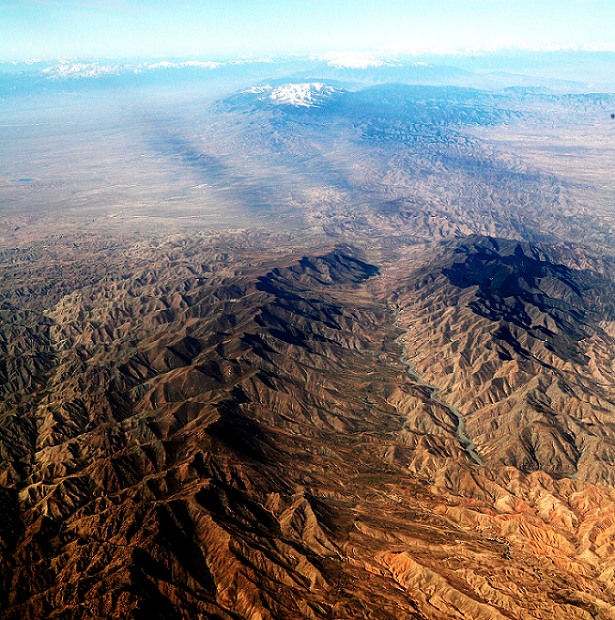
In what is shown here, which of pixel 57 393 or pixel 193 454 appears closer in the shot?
pixel 193 454

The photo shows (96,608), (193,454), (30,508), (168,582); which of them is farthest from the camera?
(193,454)

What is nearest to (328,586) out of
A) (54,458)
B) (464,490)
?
(464,490)

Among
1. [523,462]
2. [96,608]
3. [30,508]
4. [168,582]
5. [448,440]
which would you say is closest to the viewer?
[96,608]

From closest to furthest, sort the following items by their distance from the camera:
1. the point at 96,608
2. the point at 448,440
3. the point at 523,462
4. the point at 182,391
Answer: the point at 96,608, the point at 523,462, the point at 448,440, the point at 182,391

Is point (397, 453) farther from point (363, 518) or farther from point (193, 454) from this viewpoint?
point (193, 454)

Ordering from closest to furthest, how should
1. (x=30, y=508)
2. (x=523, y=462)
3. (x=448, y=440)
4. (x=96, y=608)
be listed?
(x=96, y=608), (x=30, y=508), (x=523, y=462), (x=448, y=440)

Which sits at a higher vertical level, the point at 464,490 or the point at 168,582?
the point at 168,582

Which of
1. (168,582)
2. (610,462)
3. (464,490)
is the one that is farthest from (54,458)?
(610,462)

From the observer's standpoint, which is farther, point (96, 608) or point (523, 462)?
point (523, 462)

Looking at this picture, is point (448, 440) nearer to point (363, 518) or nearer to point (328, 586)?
point (363, 518)

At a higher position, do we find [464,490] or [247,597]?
[247,597]
